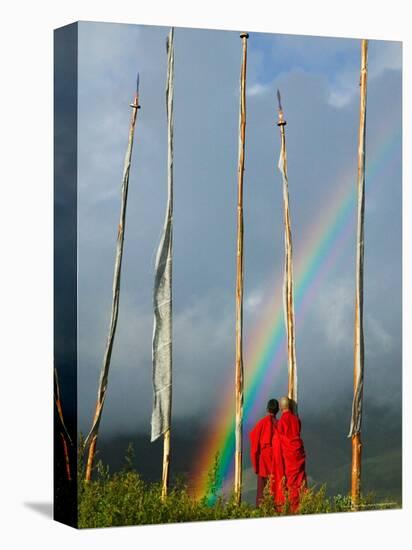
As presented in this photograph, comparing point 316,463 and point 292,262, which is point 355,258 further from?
point 316,463

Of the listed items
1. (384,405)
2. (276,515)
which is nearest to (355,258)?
(384,405)

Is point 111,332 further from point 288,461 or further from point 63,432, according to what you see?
point 288,461

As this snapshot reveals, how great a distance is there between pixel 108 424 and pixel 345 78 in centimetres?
391

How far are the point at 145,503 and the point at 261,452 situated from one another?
124 cm

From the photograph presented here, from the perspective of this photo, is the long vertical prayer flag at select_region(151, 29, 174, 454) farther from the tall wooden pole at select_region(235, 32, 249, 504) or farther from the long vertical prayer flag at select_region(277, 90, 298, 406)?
the long vertical prayer flag at select_region(277, 90, 298, 406)

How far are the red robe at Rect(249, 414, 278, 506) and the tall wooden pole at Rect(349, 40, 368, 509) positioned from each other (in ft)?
2.93

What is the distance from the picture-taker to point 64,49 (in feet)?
52.0

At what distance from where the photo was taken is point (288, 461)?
1656cm

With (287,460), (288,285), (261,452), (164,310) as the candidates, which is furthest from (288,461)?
(164,310)

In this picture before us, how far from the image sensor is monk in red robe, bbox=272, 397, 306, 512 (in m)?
16.5

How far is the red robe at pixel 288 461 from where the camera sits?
54.3 ft

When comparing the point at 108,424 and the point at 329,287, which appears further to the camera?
the point at 329,287

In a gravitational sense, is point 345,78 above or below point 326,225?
above

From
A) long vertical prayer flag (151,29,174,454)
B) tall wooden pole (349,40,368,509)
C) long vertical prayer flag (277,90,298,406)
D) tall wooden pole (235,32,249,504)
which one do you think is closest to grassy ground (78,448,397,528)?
tall wooden pole (235,32,249,504)
